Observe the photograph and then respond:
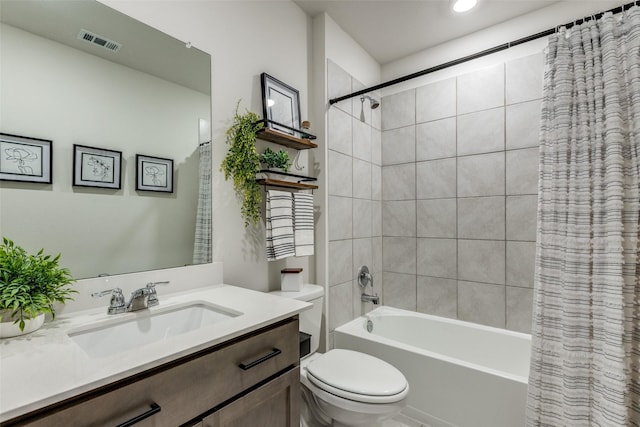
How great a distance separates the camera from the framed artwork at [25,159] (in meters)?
0.95

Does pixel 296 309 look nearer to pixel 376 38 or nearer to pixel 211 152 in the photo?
pixel 211 152

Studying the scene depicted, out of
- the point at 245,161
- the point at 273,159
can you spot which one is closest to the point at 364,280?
the point at 273,159

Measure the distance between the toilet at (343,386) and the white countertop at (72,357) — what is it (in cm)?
58

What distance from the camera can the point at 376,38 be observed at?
2459 mm

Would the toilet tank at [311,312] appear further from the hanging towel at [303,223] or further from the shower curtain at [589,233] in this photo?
the shower curtain at [589,233]

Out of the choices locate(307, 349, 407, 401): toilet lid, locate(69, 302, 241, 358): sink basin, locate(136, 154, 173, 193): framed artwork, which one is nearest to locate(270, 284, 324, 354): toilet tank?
locate(307, 349, 407, 401): toilet lid

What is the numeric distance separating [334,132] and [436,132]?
2.91ft

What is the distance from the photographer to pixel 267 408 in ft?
3.33

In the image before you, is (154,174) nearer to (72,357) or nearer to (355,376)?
(72,357)

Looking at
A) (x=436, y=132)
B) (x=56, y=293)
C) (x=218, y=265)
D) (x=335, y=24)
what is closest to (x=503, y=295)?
(x=436, y=132)

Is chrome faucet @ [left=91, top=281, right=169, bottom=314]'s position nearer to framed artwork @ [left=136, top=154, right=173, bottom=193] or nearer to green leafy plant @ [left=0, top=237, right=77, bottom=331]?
green leafy plant @ [left=0, top=237, right=77, bottom=331]

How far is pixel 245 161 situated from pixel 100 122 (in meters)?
0.62

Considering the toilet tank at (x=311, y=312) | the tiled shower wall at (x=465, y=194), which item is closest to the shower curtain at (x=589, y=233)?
the tiled shower wall at (x=465, y=194)

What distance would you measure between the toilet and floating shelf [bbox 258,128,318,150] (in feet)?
2.93
